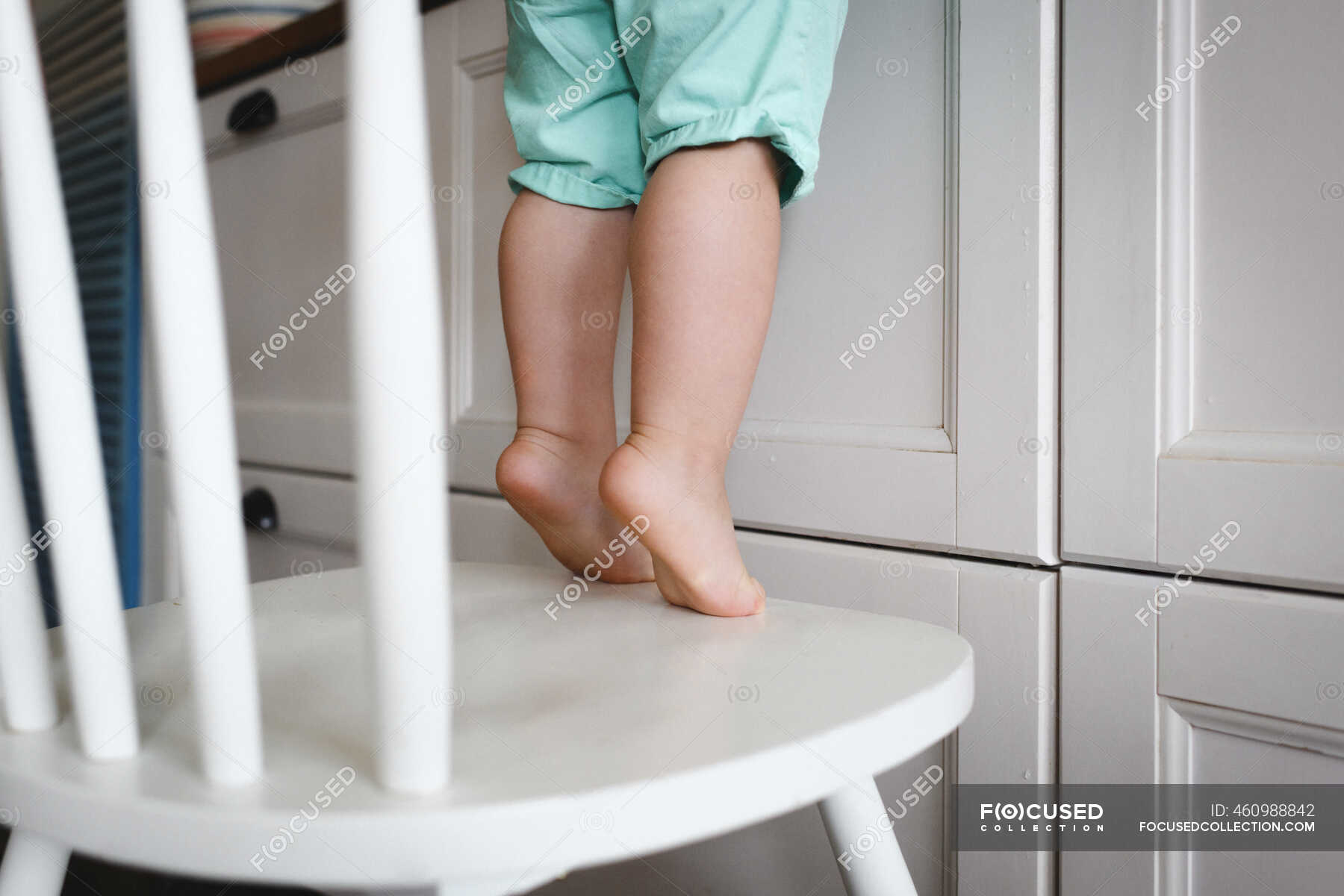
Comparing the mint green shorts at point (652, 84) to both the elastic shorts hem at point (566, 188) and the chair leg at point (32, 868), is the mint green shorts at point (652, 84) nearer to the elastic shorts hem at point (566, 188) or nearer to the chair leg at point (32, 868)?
the elastic shorts hem at point (566, 188)

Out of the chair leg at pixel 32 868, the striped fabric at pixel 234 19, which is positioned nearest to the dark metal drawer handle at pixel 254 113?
the striped fabric at pixel 234 19

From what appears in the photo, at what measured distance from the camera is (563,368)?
1.89 ft

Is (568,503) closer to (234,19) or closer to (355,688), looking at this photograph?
(355,688)

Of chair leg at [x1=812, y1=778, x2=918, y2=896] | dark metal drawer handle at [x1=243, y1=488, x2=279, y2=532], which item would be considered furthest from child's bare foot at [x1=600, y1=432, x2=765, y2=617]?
dark metal drawer handle at [x1=243, y1=488, x2=279, y2=532]

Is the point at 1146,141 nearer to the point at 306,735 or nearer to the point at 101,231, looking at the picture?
the point at 306,735

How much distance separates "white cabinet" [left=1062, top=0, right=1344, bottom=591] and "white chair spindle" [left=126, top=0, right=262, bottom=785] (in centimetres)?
52

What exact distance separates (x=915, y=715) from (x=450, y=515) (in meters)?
0.81

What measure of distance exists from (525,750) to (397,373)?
0.43 ft

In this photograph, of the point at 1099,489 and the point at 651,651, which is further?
the point at 1099,489

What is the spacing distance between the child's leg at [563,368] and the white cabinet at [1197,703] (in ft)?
0.98

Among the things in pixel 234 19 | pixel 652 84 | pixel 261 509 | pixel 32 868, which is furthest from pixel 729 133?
pixel 234 19

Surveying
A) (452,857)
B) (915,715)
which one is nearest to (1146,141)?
(915,715)

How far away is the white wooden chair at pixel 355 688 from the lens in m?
0.23

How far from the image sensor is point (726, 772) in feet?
0.91
